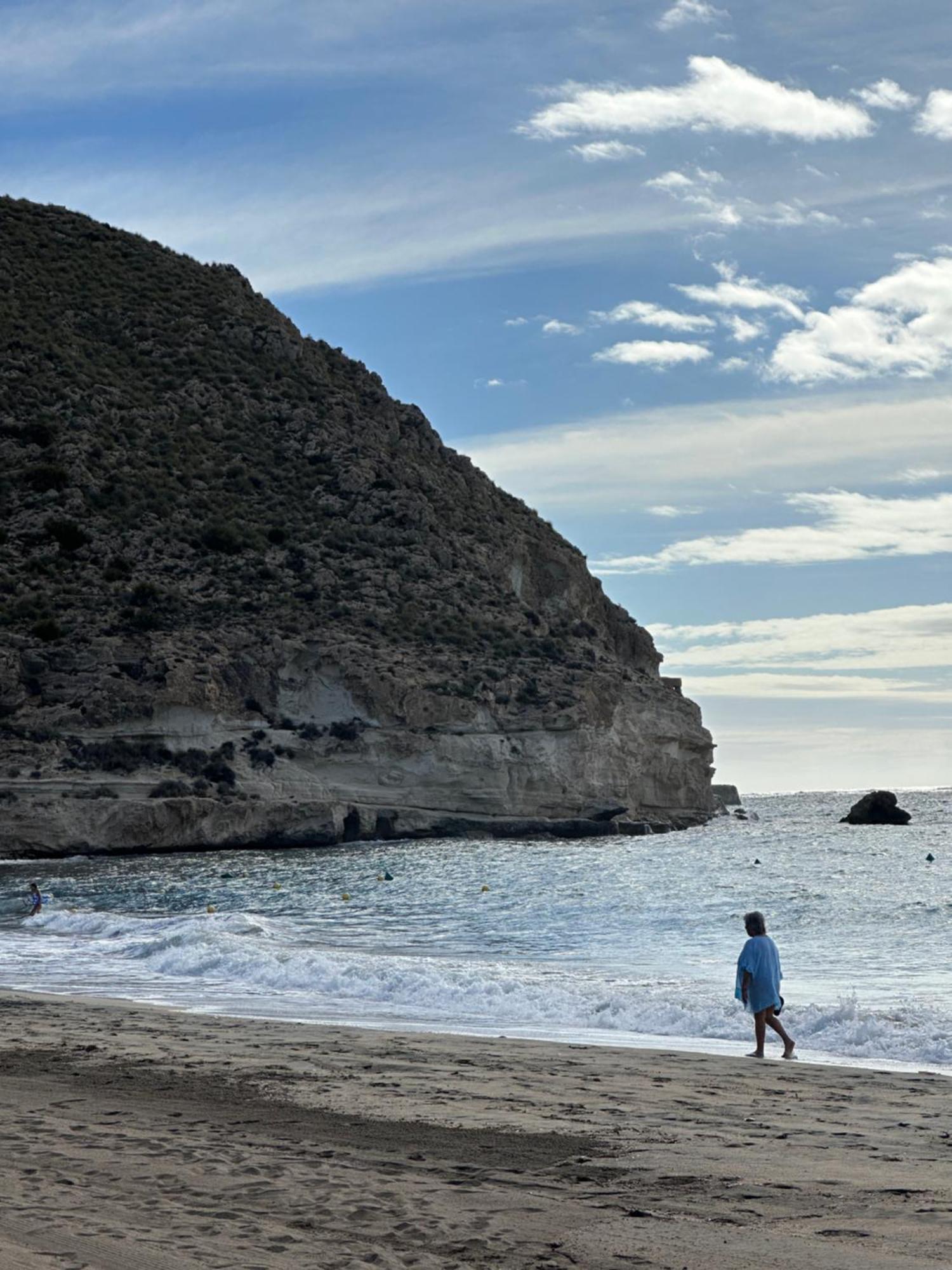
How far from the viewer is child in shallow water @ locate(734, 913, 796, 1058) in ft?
41.4

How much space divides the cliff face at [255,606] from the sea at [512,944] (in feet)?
23.4

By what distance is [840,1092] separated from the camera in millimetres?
10031

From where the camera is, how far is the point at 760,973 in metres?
12.8

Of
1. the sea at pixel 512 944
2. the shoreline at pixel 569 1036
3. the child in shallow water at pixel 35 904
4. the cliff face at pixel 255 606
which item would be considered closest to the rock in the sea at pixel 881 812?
the cliff face at pixel 255 606

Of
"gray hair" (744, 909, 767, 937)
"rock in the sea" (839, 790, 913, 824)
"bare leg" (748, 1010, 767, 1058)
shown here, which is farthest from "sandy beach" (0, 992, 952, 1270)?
"rock in the sea" (839, 790, 913, 824)

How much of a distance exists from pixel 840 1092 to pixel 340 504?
69815 mm

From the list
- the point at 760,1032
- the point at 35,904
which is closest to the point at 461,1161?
the point at 760,1032

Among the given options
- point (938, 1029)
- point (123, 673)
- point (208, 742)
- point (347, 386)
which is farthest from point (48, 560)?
point (938, 1029)

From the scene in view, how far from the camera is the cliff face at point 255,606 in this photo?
2291 inches

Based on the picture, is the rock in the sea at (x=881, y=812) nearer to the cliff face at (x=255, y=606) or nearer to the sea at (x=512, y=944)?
the cliff face at (x=255, y=606)

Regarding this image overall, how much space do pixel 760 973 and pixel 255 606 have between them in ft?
187

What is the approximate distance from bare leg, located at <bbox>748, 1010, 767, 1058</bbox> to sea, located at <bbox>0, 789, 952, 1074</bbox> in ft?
1.88

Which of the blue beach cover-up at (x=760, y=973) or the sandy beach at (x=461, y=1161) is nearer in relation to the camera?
the sandy beach at (x=461, y=1161)

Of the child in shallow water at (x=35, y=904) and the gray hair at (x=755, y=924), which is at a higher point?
the gray hair at (x=755, y=924)
